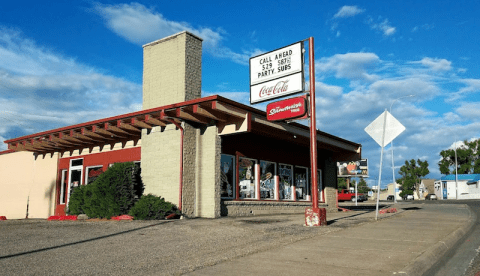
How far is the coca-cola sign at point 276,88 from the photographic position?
13.2 m

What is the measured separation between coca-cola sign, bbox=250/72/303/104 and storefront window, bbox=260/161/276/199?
4.10 m

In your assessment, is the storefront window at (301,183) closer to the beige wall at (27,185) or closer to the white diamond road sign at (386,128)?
the white diamond road sign at (386,128)

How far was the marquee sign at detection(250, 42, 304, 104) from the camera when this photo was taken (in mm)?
13305

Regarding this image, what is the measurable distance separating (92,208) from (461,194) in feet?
259

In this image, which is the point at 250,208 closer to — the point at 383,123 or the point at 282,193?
the point at 282,193

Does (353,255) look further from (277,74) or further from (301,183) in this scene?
(301,183)

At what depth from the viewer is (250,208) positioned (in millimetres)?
16656

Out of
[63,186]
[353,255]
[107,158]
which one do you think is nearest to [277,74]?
[353,255]

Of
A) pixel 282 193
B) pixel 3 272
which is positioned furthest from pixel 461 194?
pixel 3 272

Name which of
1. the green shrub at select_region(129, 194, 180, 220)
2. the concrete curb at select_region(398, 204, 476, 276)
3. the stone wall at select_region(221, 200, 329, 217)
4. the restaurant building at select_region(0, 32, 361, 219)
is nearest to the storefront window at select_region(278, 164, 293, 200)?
the restaurant building at select_region(0, 32, 361, 219)

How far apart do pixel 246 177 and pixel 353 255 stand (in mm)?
10296

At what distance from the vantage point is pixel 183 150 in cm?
1464

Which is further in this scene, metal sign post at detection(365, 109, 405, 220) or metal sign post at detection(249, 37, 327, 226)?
metal sign post at detection(365, 109, 405, 220)

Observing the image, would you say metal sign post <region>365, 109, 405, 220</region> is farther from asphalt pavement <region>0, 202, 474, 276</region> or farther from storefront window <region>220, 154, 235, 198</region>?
storefront window <region>220, 154, 235, 198</region>
